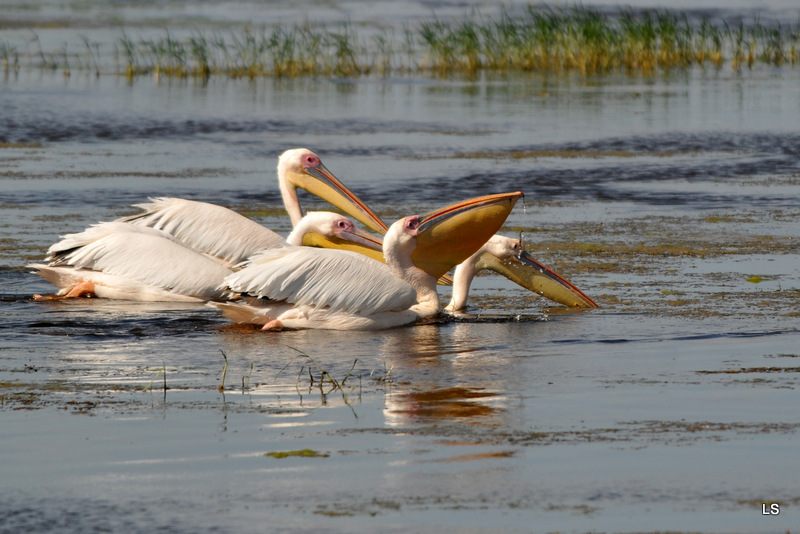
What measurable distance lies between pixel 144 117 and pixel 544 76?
867 centimetres

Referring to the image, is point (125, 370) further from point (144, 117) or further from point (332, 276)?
point (144, 117)

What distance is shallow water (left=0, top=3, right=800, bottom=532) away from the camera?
11.2ft

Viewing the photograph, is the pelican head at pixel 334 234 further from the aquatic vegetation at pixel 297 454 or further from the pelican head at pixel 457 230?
the aquatic vegetation at pixel 297 454

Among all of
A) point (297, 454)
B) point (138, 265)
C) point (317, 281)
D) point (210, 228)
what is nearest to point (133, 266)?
point (138, 265)

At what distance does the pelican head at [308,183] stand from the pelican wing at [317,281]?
6.20 feet

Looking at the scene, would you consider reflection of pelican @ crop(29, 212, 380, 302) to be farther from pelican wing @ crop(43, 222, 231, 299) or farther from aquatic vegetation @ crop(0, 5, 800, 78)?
aquatic vegetation @ crop(0, 5, 800, 78)

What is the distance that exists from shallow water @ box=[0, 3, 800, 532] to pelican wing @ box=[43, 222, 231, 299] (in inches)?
6.0

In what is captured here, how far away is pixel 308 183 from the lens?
8.23 m

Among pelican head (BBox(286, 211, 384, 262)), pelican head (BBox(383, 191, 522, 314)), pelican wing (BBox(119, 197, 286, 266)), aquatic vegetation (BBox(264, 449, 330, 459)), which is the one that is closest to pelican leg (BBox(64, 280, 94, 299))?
pelican wing (BBox(119, 197, 286, 266))

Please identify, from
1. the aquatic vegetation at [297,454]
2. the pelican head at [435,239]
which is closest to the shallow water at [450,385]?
the aquatic vegetation at [297,454]

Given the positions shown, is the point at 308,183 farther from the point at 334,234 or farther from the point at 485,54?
the point at 485,54

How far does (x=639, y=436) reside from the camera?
13.2 feet

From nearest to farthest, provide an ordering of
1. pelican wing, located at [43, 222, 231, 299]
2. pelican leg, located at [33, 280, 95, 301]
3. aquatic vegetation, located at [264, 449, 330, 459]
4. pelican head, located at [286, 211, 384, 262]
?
aquatic vegetation, located at [264, 449, 330, 459] → pelican wing, located at [43, 222, 231, 299] → pelican leg, located at [33, 280, 95, 301] → pelican head, located at [286, 211, 384, 262]

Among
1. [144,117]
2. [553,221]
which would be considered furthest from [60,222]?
[144,117]
